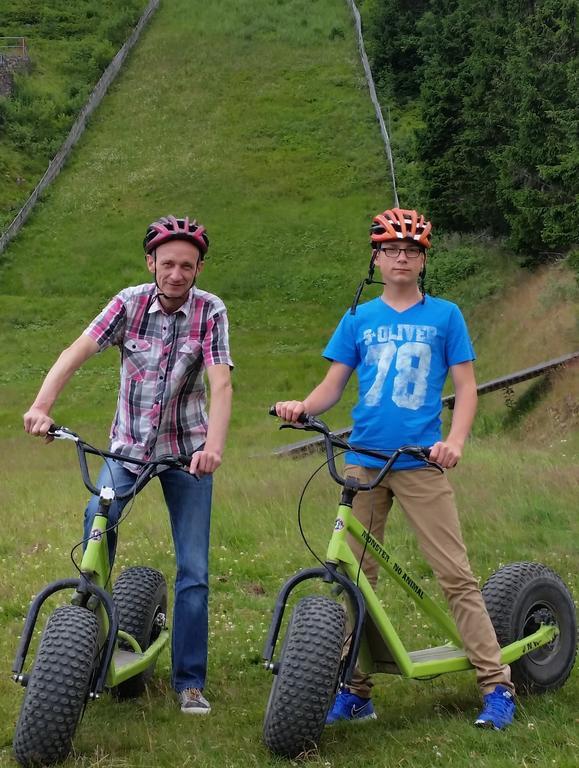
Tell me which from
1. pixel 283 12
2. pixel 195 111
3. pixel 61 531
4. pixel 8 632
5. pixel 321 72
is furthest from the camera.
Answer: pixel 283 12

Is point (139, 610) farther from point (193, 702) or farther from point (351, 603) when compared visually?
point (351, 603)

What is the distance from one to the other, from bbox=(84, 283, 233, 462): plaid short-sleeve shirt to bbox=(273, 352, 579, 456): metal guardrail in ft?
32.4

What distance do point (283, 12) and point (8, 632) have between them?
59742 millimetres

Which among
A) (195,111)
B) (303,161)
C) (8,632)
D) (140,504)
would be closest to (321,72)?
(195,111)

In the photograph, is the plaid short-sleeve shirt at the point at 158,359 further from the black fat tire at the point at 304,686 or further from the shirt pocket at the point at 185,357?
the black fat tire at the point at 304,686

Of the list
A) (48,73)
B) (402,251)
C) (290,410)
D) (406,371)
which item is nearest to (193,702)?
(290,410)

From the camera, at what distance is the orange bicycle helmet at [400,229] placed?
17.7 feet

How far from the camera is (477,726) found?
16.7ft

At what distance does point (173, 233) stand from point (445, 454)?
1.85 metres

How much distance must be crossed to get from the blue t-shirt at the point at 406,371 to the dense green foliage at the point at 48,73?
3662 cm

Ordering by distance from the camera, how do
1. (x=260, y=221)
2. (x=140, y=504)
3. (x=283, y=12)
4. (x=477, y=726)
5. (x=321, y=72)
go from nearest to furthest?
(x=477, y=726), (x=140, y=504), (x=260, y=221), (x=321, y=72), (x=283, y=12)

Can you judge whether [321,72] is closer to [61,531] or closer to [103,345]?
[61,531]

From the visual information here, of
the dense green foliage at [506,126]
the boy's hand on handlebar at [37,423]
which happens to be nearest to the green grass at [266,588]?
the boy's hand on handlebar at [37,423]

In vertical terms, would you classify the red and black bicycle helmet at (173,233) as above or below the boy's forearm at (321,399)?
above
